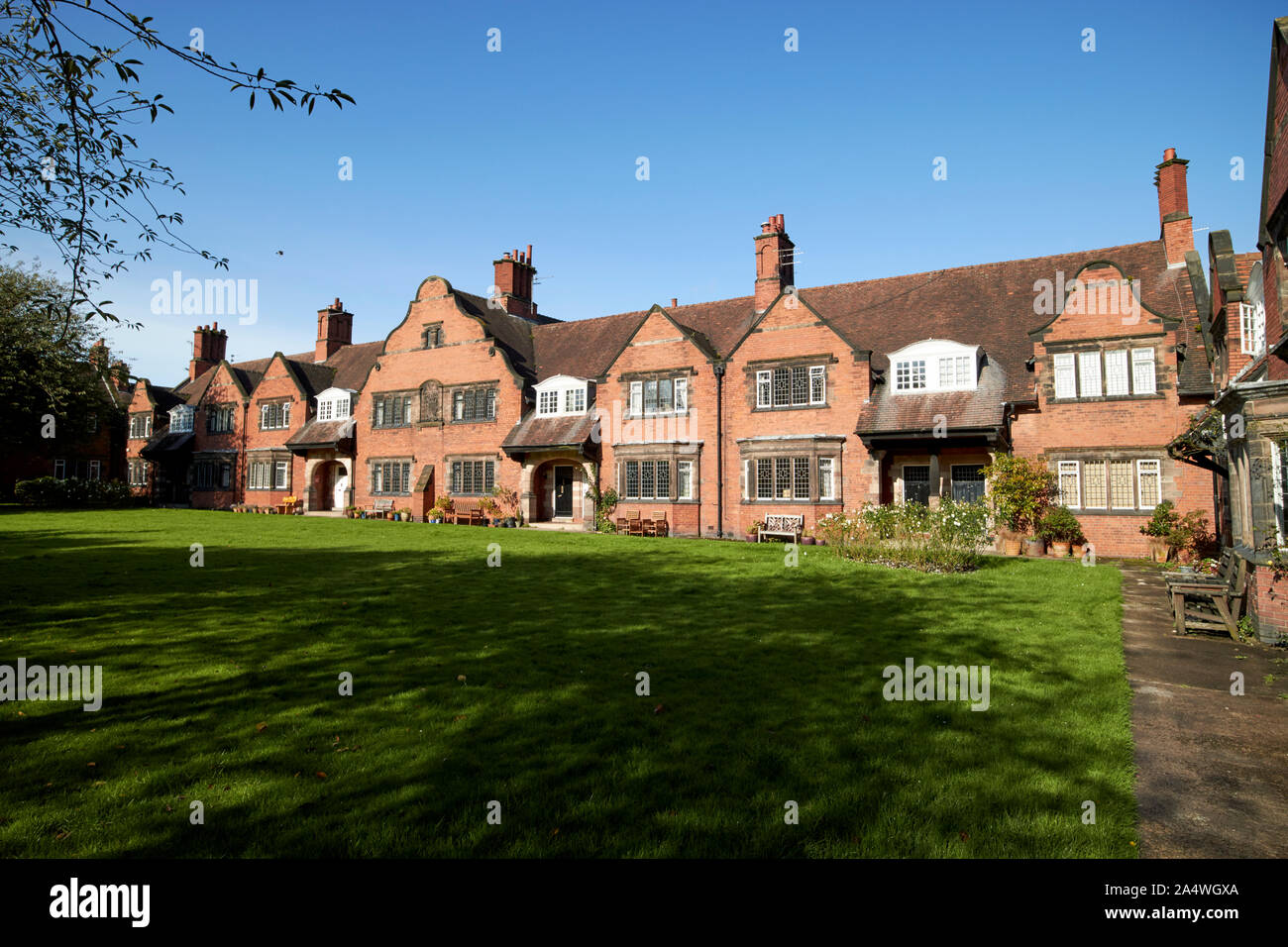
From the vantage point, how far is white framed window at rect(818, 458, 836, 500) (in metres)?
24.9

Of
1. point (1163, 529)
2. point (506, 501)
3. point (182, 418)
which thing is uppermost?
point (182, 418)

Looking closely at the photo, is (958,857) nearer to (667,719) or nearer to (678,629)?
(667,719)

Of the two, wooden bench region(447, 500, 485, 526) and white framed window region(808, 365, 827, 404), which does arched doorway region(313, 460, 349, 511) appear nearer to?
wooden bench region(447, 500, 485, 526)

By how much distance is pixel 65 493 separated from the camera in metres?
41.6

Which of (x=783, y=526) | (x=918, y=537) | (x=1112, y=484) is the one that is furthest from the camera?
(x=783, y=526)

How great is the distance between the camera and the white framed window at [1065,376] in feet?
71.9

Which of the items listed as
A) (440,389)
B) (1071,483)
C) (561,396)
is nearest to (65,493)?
(440,389)

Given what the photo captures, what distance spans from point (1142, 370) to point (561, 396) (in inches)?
885

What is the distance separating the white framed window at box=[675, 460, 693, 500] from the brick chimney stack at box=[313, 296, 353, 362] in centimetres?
2961

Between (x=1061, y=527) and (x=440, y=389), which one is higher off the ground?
(x=440, y=389)

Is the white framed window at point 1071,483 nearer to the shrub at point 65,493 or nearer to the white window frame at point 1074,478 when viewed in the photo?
the white window frame at point 1074,478

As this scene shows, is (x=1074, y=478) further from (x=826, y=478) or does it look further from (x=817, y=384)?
(x=817, y=384)
